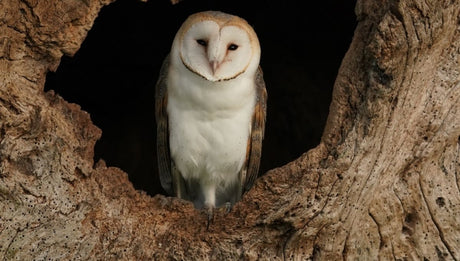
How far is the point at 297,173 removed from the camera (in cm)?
271

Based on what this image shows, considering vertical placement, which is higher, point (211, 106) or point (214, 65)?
point (214, 65)

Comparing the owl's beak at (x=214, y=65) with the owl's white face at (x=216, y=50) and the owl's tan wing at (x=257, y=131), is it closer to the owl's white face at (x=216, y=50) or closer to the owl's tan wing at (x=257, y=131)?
the owl's white face at (x=216, y=50)

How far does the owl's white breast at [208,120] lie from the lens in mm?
3197

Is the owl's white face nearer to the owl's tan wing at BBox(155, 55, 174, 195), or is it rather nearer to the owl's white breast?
the owl's white breast

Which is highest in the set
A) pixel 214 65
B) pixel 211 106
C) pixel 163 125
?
pixel 214 65

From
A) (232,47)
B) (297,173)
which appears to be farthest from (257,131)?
(297,173)

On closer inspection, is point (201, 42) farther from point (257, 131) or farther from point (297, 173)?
point (297, 173)

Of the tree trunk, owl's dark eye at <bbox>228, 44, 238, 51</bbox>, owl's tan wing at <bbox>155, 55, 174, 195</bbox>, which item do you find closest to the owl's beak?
owl's dark eye at <bbox>228, 44, 238, 51</bbox>

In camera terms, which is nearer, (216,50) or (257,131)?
(216,50)

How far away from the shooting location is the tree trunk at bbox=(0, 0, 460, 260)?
2.60 m

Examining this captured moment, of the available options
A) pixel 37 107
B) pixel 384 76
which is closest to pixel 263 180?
pixel 384 76

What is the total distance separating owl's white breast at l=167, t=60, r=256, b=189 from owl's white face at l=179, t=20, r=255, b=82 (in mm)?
46

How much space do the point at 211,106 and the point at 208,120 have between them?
0.09m

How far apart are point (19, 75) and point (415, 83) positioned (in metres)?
1.48
